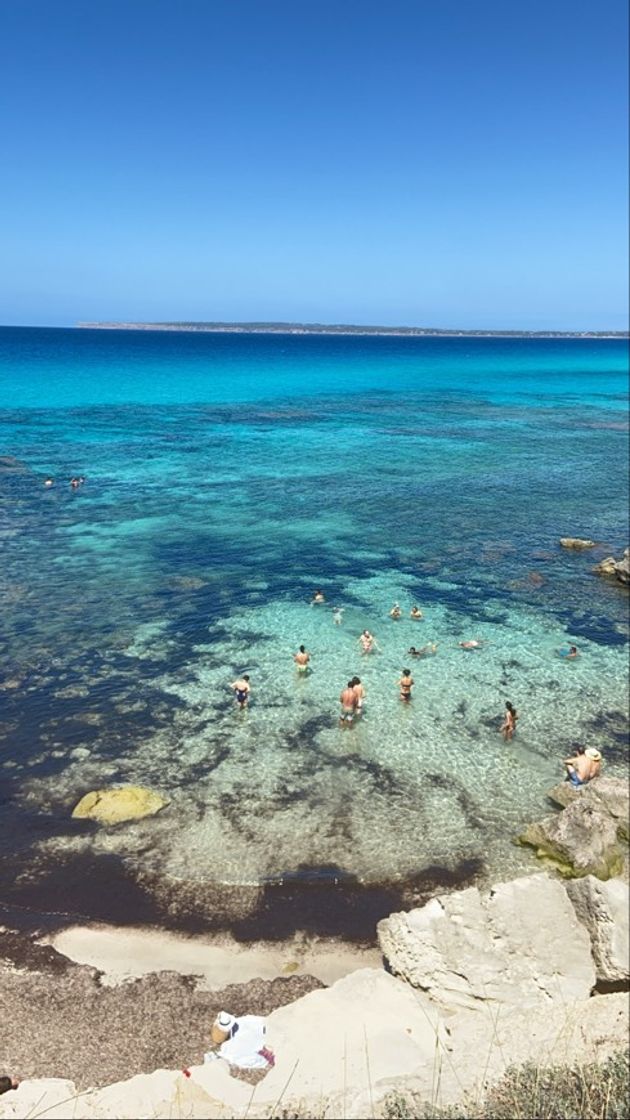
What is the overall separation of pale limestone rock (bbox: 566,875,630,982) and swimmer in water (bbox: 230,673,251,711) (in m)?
10.0

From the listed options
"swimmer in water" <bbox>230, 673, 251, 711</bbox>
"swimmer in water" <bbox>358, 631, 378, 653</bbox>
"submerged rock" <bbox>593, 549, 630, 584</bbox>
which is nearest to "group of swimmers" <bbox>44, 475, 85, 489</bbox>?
"swimmer in water" <bbox>358, 631, 378, 653</bbox>

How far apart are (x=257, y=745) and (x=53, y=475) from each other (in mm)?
31248

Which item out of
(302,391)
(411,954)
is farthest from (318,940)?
(302,391)

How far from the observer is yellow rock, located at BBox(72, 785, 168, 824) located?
48.5 ft

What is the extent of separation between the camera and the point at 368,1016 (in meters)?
9.48

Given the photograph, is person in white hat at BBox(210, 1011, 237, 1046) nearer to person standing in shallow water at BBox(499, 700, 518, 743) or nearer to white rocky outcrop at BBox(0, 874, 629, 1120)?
white rocky outcrop at BBox(0, 874, 629, 1120)

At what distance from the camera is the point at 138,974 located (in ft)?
36.6

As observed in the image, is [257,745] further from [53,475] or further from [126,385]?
[126,385]

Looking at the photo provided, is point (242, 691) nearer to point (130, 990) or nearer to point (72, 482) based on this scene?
point (130, 990)

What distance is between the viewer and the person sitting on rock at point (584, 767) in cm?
1588

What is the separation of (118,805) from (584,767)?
10472 millimetres

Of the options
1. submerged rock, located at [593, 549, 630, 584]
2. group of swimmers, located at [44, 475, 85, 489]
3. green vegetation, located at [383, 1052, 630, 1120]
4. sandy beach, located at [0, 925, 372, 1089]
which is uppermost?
group of swimmers, located at [44, 475, 85, 489]

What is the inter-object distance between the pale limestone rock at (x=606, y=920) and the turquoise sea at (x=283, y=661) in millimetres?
3158

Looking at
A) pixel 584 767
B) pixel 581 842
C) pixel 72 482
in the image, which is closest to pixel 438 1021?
pixel 581 842
